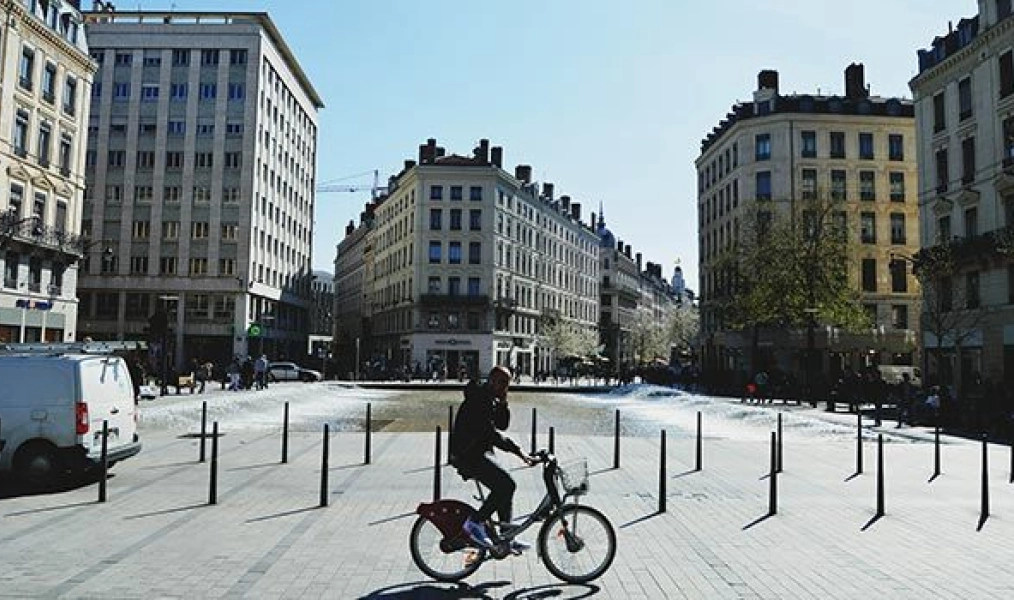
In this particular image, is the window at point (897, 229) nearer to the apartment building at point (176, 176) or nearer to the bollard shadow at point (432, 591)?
the apartment building at point (176, 176)

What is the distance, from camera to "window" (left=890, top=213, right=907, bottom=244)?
56500mm

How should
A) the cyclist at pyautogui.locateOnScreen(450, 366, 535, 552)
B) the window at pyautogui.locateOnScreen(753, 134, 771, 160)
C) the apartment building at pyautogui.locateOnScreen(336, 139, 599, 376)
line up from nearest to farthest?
the cyclist at pyautogui.locateOnScreen(450, 366, 535, 552)
the window at pyautogui.locateOnScreen(753, 134, 771, 160)
the apartment building at pyautogui.locateOnScreen(336, 139, 599, 376)

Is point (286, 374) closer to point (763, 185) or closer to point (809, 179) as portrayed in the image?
point (763, 185)

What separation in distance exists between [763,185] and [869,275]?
→ 1021 centimetres

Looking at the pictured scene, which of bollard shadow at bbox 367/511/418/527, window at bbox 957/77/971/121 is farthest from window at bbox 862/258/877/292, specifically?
bollard shadow at bbox 367/511/418/527

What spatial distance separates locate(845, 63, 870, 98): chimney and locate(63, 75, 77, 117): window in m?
54.1

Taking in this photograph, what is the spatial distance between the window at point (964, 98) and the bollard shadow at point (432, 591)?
38547 mm

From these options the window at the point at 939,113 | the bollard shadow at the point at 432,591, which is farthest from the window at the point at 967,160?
the bollard shadow at the point at 432,591

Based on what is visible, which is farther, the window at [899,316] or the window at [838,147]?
the window at [838,147]

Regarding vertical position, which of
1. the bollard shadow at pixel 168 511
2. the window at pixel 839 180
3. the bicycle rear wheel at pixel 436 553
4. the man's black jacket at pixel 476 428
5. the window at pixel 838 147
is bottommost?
the bollard shadow at pixel 168 511

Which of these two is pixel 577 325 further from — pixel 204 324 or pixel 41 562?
pixel 41 562

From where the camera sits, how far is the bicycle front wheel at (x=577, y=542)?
6574 mm

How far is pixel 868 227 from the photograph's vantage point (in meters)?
56.5

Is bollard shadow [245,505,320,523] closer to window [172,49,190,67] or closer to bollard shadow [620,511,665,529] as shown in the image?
bollard shadow [620,511,665,529]
